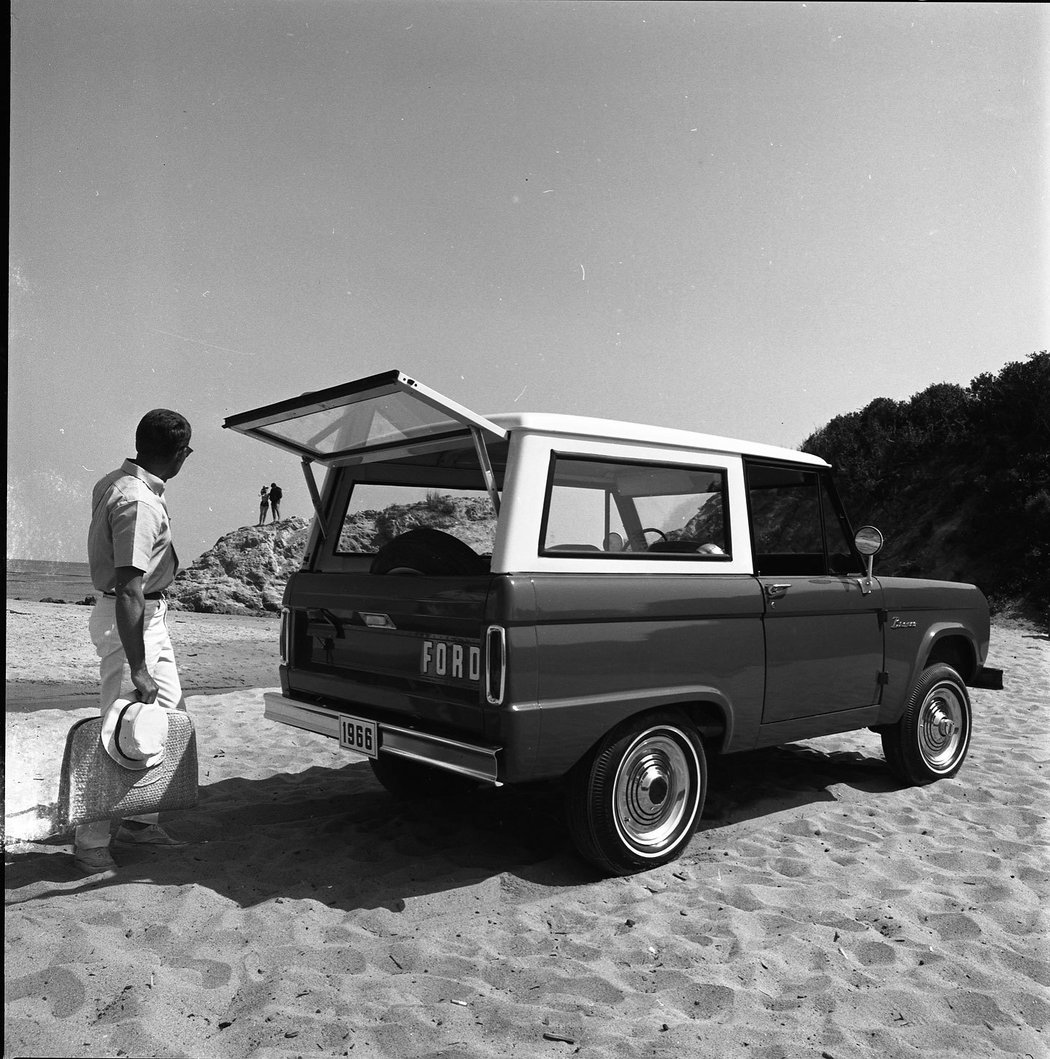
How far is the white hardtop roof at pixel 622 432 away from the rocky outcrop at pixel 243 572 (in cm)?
1248

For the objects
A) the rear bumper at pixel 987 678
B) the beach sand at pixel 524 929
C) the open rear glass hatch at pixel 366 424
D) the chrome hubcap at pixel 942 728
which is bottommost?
the beach sand at pixel 524 929

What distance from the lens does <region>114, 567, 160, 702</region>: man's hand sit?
3668 millimetres

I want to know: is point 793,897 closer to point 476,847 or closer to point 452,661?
point 476,847

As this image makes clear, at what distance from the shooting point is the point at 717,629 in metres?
4.20

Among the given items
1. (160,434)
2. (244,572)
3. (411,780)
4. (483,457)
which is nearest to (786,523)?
(483,457)

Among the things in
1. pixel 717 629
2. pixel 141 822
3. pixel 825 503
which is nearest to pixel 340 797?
pixel 141 822

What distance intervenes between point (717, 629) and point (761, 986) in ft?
5.35

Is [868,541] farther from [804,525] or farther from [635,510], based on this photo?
[635,510]

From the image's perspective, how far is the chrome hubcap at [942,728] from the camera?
18.3 feet

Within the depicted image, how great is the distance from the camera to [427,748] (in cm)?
362

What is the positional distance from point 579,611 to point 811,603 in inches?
65.7

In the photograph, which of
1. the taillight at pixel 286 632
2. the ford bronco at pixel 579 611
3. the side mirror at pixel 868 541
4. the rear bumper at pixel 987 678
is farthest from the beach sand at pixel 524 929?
the side mirror at pixel 868 541

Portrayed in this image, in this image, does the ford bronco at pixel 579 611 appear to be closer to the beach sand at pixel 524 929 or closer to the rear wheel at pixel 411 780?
the rear wheel at pixel 411 780

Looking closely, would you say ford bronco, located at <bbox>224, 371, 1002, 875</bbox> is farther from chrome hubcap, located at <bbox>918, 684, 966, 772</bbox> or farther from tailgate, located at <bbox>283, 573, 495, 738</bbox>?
chrome hubcap, located at <bbox>918, 684, 966, 772</bbox>
